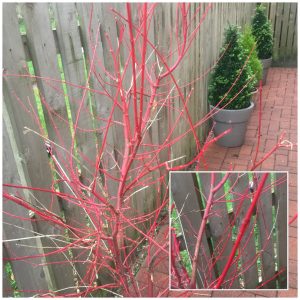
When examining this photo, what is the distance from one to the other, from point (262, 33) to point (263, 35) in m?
0.05

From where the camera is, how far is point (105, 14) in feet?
6.48

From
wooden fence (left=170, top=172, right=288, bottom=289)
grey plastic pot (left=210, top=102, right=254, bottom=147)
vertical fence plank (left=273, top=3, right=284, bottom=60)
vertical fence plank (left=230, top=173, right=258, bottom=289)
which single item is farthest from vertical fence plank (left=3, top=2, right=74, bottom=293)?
vertical fence plank (left=273, top=3, right=284, bottom=60)

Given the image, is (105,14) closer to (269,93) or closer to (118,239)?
(118,239)

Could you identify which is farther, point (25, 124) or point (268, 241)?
point (268, 241)

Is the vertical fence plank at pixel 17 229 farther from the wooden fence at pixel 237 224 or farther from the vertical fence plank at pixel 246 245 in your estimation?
the vertical fence plank at pixel 246 245

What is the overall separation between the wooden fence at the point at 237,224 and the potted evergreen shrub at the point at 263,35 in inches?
199

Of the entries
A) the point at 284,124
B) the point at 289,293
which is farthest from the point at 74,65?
the point at 284,124

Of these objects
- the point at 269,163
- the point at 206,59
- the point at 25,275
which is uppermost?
the point at 206,59

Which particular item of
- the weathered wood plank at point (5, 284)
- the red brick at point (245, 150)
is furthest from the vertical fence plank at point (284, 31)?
the weathered wood plank at point (5, 284)

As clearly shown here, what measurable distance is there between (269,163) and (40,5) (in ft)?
10.3

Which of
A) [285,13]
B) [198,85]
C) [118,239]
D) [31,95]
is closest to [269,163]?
[198,85]

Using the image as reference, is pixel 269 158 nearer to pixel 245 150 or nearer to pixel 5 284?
pixel 245 150

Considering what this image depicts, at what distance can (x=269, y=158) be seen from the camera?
4.05 m

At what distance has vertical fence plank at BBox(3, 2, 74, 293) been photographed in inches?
54.9
